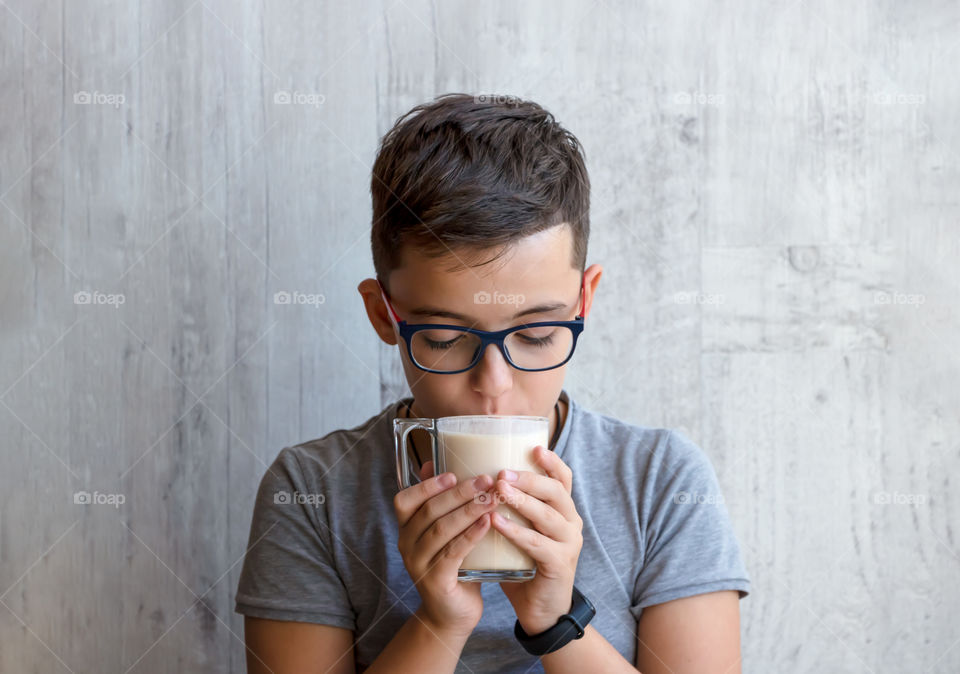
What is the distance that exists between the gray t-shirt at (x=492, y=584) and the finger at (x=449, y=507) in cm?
29

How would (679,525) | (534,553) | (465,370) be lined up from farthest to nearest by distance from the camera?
(679,525) → (465,370) → (534,553)

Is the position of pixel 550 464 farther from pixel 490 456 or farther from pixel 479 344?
pixel 479 344

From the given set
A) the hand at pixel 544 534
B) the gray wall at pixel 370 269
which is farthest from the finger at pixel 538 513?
the gray wall at pixel 370 269

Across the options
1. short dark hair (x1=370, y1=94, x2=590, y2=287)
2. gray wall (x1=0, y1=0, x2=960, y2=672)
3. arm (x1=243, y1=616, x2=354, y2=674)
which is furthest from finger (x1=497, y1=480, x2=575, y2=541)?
gray wall (x1=0, y1=0, x2=960, y2=672)

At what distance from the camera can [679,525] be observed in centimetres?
128

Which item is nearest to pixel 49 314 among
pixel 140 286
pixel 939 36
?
pixel 140 286

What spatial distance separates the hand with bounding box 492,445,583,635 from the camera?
100 cm

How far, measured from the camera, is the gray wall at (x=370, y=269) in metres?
1.67

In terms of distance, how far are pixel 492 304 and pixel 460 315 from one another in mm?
49

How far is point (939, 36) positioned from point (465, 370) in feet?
4.42

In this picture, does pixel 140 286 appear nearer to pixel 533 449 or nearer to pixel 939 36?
pixel 533 449

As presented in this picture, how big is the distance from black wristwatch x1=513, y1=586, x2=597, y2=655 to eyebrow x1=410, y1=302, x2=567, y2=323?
1.36 ft

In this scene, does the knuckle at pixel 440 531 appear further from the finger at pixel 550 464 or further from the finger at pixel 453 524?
the finger at pixel 550 464

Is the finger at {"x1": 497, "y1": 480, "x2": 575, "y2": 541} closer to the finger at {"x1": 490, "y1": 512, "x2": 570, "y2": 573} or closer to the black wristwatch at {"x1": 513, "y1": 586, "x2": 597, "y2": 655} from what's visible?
the finger at {"x1": 490, "y1": 512, "x2": 570, "y2": 573}
